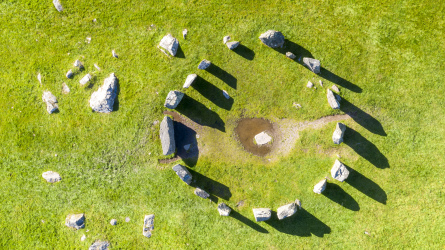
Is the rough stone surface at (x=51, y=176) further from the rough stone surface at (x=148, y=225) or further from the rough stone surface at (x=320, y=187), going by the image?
the rough stone surface at (x=320, y=187)

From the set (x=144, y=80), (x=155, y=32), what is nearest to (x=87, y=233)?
(x=144, y=80)

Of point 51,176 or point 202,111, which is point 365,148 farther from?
point 51,176

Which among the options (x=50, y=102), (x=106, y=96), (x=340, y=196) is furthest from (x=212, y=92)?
(x=50, y=102)

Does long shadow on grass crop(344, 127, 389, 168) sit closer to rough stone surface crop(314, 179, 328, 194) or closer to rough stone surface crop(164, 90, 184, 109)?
rough stone surface crop(314, 179, 328, 194)

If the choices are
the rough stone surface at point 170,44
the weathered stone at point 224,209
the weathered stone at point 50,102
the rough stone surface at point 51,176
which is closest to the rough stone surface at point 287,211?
the weathered stone at point 224,209

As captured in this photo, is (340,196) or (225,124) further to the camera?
(225,124)

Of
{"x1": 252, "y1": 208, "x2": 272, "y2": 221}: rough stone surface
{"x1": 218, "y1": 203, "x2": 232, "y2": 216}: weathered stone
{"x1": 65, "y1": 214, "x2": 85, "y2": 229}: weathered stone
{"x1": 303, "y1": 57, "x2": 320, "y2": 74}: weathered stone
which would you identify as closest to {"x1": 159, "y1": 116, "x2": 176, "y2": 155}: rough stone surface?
{"x1": 218, "y1": 203, "x2": 232, "y2": 216}: weathered stone

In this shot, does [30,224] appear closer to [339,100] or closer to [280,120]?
[280,120]
